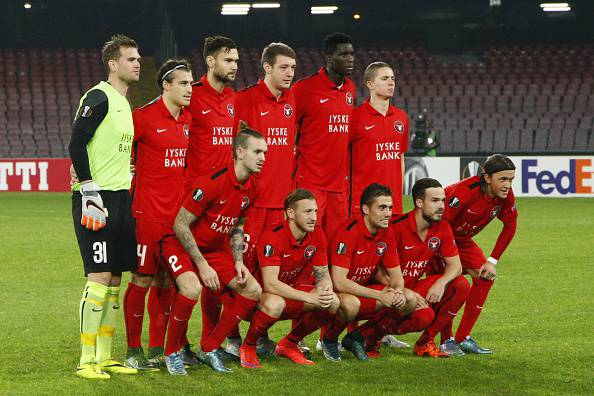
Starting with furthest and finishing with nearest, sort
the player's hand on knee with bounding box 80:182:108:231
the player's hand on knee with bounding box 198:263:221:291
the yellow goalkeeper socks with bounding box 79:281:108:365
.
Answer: the player's hand on knee with bounding box 198:263:221:291 → the yellow goalkeeper socks with bounding box 79:281:108:365 → the player's hand on knee with bounding box 80:182:108:231

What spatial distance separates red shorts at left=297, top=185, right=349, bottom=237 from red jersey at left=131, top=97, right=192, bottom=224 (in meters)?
1.28

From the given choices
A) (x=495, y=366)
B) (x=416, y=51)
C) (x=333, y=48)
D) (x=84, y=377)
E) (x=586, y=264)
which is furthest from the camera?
(x=416, y=51)

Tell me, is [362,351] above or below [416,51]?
below

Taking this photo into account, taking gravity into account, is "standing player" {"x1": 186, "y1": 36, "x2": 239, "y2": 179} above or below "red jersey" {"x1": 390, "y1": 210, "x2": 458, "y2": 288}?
above

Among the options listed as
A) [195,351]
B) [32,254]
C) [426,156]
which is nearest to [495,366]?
[195,351]

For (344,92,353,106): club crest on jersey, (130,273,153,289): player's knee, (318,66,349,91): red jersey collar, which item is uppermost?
(318,66,349,91): red jersey collar

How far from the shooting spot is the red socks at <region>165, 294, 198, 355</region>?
20.2ft

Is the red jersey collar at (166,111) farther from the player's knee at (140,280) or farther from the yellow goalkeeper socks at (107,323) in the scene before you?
the yellow goalkeeper socks at (107,323)

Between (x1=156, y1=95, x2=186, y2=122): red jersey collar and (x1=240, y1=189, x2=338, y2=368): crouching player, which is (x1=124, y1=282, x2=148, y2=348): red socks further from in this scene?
(x1=156, y1=95, x2=186, y2=122): red jersey collar

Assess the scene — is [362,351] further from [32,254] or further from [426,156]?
[426,156]

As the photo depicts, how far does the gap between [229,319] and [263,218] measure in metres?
0.93

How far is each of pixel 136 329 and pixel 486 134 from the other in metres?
21.6

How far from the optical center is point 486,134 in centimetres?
2689

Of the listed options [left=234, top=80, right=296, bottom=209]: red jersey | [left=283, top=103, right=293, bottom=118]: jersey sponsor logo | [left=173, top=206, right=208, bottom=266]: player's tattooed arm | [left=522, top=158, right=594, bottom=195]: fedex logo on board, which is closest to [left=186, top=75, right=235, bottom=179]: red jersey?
[left=234, top=80, right=296, bottom=209]: red jersey
